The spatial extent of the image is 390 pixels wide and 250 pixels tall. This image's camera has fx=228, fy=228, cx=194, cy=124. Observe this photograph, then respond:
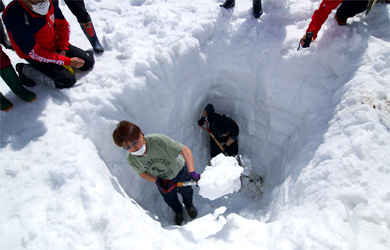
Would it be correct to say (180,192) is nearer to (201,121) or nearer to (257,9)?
(201,121)

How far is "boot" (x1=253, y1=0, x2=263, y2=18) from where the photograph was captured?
12.3ft

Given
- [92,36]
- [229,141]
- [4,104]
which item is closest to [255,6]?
[229,141]

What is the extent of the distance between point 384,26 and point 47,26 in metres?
4.44

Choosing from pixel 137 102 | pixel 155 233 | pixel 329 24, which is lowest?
pixel 155 233

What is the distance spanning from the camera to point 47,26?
280 centimetres

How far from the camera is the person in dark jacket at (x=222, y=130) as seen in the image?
13.1ft

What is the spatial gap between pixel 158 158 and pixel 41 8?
213 cm

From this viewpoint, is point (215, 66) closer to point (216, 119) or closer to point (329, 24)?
point (216, 119)

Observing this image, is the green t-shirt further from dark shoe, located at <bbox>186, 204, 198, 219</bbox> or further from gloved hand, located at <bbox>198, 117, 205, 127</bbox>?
gloved hand, located at <bbox>198, 117, 205, 127</bbox>

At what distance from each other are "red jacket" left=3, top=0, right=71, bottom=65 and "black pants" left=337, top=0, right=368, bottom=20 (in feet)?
12.1

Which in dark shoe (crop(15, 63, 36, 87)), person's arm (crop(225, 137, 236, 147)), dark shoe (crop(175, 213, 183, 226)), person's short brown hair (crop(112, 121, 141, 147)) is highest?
person's short brown hair (crop(112, 121, 141, 147))

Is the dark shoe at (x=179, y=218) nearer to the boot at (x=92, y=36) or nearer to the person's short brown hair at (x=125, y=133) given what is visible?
the person's short brown hair at (x=125, y=133)

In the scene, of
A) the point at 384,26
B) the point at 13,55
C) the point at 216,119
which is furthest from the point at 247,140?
the point at 13,55

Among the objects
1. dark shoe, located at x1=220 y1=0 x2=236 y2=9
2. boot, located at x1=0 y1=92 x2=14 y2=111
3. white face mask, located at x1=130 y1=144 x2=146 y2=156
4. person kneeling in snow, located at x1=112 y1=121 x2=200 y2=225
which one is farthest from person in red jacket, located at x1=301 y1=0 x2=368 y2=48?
boot, located at x1=0 y1=92 x2=14 y2=111
